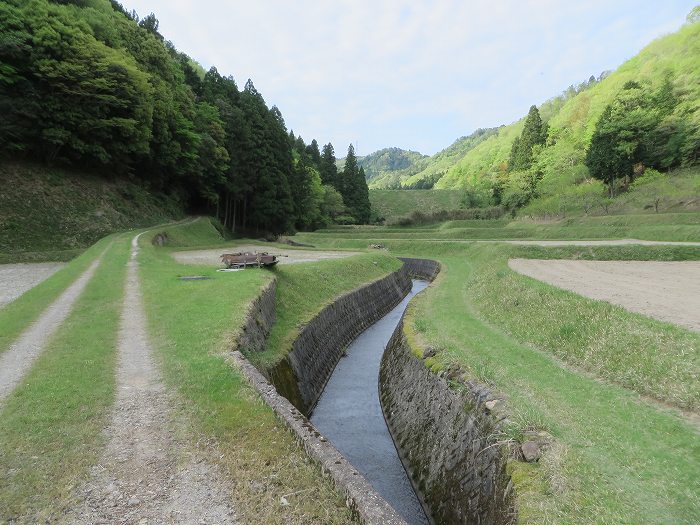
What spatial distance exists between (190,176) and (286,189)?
13.4 metres

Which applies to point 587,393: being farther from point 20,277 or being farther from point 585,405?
point 20,277

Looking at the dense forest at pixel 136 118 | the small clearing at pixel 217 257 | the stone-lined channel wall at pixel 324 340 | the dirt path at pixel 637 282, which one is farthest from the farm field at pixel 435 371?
the dense forest at pixel 136 118

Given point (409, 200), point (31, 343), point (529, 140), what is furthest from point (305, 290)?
point (409, 200)

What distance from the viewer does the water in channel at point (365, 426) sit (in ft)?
27.6

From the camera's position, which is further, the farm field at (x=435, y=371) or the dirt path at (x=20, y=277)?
the dirt path at (x=20, y=277)

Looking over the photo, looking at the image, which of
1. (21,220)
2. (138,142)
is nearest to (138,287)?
(21,220)

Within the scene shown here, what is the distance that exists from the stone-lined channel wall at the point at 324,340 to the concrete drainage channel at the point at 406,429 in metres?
0.06

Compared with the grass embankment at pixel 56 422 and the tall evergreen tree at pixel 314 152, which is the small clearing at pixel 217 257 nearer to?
the grass embankment at pixel 56 422

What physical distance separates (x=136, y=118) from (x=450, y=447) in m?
46.6

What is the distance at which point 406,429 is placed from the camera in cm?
1016

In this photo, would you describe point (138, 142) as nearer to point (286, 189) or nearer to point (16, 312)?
point (286, 189)

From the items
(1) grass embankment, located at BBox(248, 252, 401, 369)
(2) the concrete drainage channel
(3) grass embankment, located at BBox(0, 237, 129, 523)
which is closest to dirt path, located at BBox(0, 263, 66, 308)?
(3) grass embankment, located at BBox(0, 237, 129, 523)

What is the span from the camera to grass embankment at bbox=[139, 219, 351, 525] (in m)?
4.77

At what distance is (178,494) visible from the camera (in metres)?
4.87
